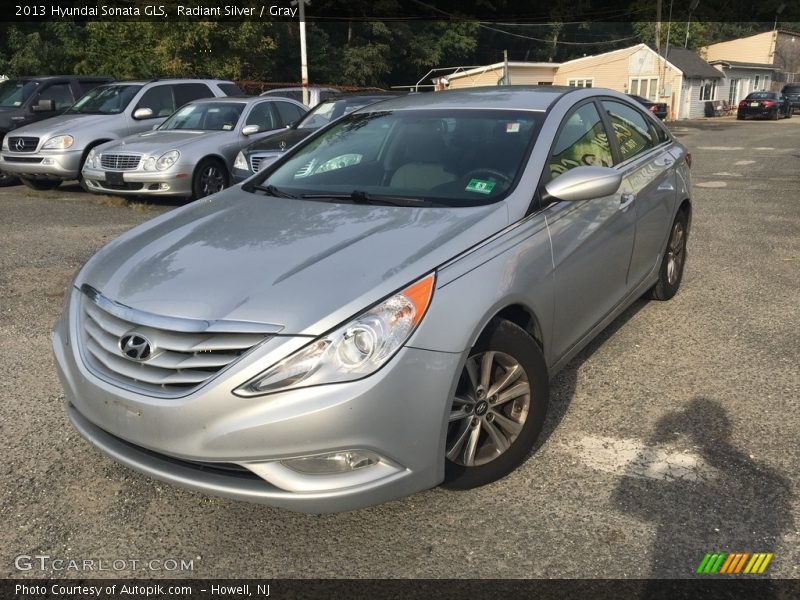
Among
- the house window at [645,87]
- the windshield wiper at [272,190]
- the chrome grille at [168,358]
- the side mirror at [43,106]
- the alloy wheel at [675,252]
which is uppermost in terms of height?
the house window at [645,87]

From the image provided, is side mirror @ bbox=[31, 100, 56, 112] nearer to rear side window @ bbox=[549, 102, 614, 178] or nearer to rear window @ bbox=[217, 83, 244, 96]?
rear window @ bbox=[217, 83, 244, 96]

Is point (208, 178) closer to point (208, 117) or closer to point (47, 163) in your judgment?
point (208, 117)

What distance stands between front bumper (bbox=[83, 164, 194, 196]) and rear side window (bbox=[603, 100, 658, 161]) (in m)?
6.25

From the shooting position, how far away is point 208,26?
25.6 metres

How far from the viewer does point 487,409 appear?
2.82 m

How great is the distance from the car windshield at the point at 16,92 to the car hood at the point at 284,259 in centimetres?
1094

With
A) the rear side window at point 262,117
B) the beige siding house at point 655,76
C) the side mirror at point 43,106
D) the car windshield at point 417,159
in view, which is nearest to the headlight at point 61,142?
the side mirror at point 43,106

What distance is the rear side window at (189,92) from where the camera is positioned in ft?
40.0

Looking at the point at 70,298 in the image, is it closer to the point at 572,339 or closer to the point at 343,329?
the point at 343,329

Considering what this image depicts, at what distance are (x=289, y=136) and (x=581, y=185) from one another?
7119 mm

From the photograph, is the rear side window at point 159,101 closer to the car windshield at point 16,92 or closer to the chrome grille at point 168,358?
the car windshield at point 16,92

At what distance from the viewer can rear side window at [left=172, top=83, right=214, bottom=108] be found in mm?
12203

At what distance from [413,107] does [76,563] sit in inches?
114

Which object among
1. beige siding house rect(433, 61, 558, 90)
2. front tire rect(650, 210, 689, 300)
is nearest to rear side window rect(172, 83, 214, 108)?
front tire rect(650, 210, 689, 300)
